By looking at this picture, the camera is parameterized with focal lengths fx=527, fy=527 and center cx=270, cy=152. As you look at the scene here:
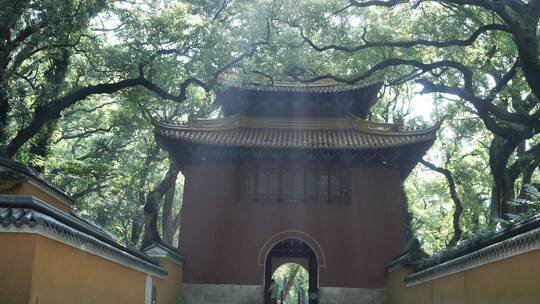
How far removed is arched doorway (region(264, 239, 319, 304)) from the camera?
1573 cm

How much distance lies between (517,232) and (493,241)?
0.76 meters

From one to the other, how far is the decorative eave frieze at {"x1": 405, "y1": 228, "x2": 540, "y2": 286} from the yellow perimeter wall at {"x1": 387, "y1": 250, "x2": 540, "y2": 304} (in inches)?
2.3

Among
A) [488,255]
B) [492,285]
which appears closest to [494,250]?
[488,255]

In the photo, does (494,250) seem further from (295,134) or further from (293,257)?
(293,257)

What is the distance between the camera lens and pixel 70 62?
16.2 meters

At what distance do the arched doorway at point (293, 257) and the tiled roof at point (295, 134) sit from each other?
9.66ft

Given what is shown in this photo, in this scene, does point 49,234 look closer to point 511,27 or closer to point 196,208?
point 511,27

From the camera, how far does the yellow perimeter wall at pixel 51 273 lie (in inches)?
218

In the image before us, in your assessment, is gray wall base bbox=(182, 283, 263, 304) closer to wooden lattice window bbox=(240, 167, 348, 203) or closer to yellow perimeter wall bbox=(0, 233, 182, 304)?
wooden lattice window bbox=(240, 167, 348, 203)

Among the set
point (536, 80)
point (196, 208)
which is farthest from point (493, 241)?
point (196, 208)

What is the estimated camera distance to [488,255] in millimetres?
6598

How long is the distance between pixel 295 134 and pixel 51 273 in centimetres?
1024

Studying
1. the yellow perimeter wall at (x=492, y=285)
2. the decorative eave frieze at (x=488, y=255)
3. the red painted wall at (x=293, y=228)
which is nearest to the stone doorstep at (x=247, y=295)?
the red painted wall at (x=293, y=228)

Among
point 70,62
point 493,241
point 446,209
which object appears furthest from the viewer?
point 446,209
